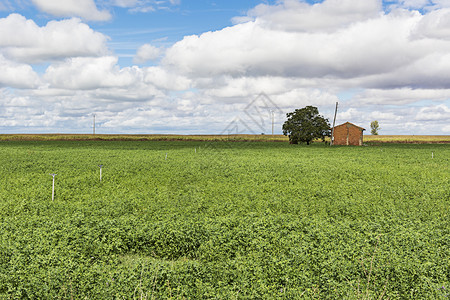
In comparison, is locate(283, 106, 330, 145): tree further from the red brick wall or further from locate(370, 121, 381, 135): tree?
locate(370, 121, 381, 135): tree

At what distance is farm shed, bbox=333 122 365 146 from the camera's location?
6850 centimetres

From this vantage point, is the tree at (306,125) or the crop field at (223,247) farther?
the tree at (306,125)

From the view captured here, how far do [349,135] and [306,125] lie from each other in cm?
956

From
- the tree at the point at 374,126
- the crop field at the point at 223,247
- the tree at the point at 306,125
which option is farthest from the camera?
the tree at the point at 374,126

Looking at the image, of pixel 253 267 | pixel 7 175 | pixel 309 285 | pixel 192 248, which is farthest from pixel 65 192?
pixel 309 285

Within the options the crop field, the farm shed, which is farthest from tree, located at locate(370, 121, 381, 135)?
the crop field

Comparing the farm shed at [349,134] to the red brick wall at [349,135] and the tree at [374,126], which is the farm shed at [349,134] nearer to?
the red brick wall at [349,135]

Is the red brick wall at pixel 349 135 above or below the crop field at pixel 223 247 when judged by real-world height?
above

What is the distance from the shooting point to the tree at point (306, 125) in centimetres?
6781

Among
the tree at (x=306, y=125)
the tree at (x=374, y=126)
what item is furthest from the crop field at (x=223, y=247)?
the tree at (x=374, y=126)

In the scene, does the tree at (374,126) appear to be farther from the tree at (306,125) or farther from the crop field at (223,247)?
the crop field at (223,247)

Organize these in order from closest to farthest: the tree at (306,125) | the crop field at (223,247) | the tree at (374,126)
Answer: the crop field at (223,247), the tree at (306,125), the tree at (374,126)

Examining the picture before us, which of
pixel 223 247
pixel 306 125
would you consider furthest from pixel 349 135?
pixel 223 247

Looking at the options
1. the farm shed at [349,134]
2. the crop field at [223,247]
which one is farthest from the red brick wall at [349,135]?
the crop field at [223,247]
